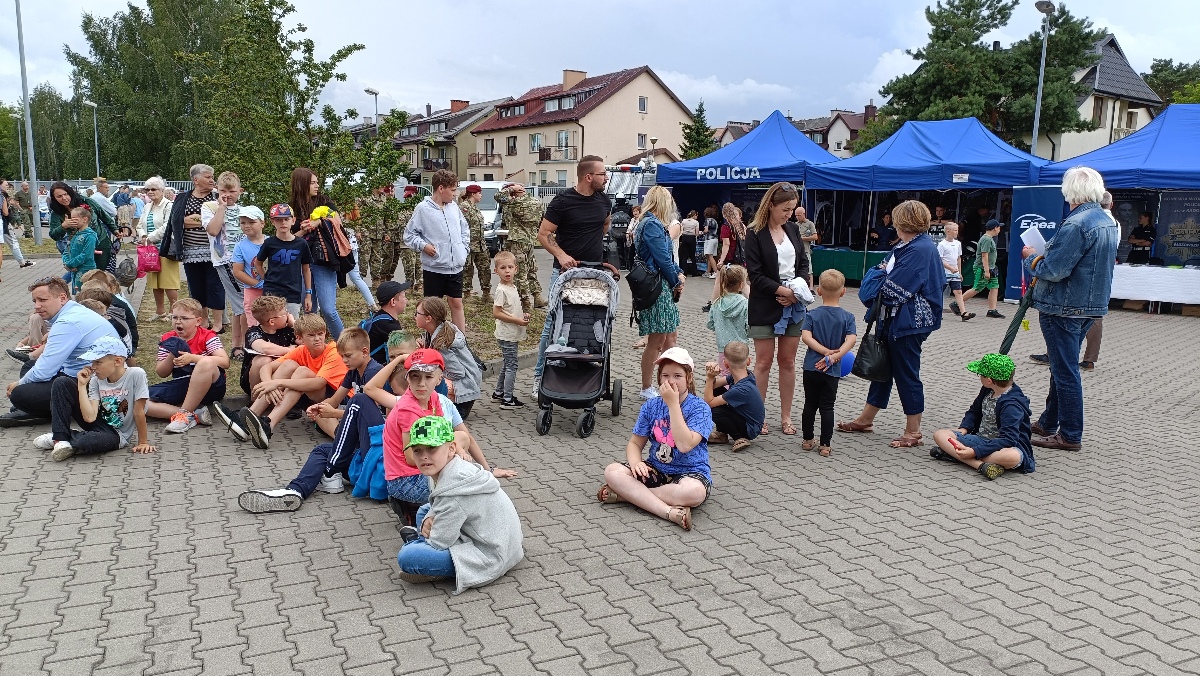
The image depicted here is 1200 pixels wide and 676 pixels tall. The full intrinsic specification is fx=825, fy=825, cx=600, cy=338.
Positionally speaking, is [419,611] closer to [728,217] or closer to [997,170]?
[728,217]

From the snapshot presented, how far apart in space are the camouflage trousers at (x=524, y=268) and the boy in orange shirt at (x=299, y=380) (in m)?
4.87

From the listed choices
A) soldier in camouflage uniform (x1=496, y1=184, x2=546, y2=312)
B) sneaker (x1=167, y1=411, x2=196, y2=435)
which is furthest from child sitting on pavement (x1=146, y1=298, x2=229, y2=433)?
soldier in camouflage uniform (x1=496, y1=184, x2=546, y2=312)

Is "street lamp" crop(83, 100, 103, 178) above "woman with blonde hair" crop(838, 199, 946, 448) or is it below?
above

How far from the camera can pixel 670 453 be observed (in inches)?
198

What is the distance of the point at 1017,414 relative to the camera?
5.77 meters

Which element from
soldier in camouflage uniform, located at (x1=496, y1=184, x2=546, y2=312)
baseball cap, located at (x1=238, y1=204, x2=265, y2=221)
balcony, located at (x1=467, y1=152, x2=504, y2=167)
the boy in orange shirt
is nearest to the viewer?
the boy in orange shirt

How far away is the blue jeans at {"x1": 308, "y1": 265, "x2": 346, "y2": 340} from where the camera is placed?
817cm

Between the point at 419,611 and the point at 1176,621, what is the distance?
348 centimetres

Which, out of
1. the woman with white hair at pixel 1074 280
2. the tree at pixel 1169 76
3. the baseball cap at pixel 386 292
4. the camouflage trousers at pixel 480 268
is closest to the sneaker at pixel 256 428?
the baseball cap at pixel 386 292

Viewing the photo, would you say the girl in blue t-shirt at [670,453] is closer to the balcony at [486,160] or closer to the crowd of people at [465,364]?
the crowd of people at [465,364]

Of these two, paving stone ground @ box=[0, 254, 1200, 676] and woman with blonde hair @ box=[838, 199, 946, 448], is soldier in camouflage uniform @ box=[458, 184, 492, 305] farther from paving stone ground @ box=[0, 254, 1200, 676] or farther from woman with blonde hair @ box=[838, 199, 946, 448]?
woman with blonde hair @ box=[838, 199, 946, 448]

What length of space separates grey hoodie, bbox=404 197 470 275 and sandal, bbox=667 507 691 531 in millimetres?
4128

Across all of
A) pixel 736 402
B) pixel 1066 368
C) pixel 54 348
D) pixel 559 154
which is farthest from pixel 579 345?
pixel 559 154

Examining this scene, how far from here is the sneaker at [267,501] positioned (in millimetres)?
4926
